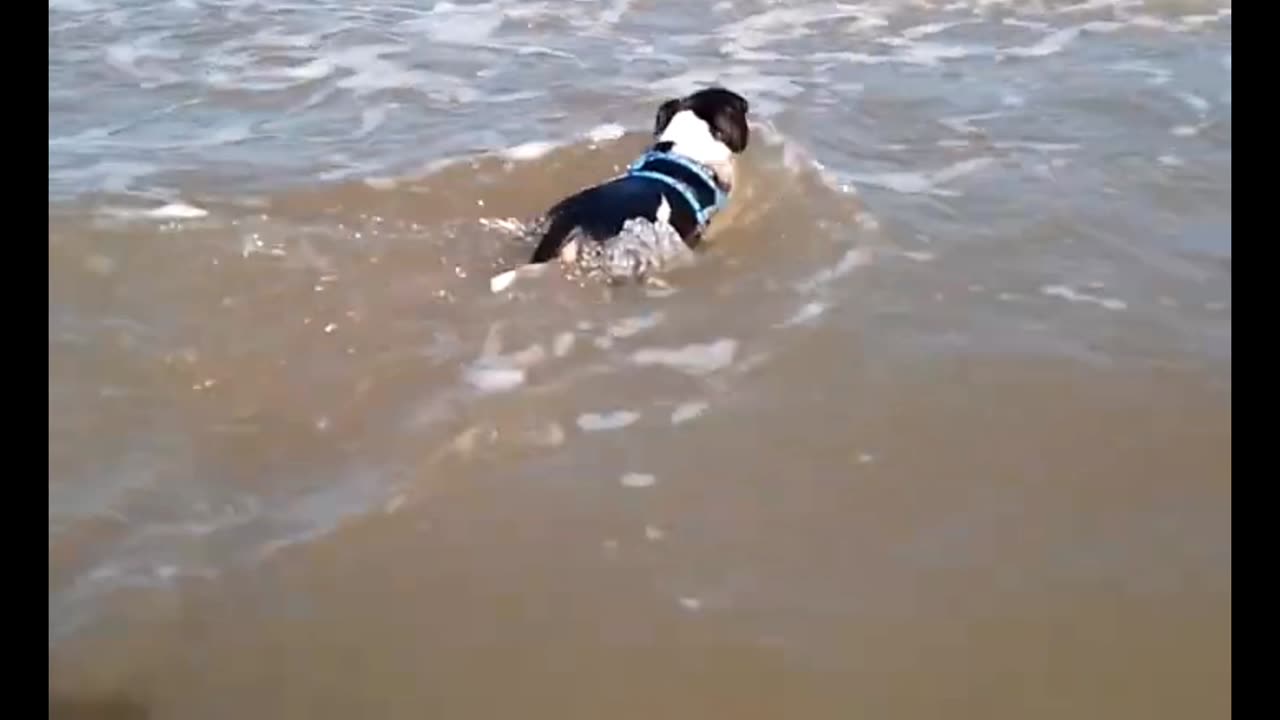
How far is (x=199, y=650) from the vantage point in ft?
9.69

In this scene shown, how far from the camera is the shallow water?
9.73 feet

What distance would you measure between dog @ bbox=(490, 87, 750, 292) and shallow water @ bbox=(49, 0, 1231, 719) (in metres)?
0.16

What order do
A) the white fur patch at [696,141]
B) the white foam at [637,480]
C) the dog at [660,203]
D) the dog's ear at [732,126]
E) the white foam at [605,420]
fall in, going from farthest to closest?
the dog's ear at [732,126]
the white fur patch at [696,141]
the dog at [660,203]
the white foam at [605,420]
the white foam at [637,480]

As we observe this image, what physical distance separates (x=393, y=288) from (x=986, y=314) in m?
2.23

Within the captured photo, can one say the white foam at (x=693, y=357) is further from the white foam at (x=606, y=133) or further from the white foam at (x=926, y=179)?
the white foam at (x=606, y=133)

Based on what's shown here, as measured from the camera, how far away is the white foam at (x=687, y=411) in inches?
156

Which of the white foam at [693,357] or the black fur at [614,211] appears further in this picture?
the black fur at [614,211]

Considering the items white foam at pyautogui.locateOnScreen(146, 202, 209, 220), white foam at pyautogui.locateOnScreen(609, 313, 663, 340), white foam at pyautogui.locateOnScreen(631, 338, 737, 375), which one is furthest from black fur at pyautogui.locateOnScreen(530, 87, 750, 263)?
white foam at pyautogui.locateOnScreen(146, 202, 209, 220)

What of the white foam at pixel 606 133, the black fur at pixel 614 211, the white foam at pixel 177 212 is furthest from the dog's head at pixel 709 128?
the white foam at pixel 177 212

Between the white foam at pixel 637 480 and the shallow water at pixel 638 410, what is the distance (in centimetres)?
2

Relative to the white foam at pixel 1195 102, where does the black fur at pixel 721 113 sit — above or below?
above

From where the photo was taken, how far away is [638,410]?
403cm
